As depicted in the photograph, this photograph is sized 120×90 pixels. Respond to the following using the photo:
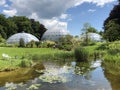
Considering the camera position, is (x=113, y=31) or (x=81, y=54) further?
(x=113, y=31)

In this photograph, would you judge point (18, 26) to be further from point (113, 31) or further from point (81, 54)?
point (81, 54)

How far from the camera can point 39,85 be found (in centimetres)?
1251

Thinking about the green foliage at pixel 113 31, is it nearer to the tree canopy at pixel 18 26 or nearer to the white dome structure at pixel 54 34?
the white dome structure at pixel 54 34

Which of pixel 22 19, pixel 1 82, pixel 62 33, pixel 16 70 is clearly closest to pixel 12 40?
pixel 62 33

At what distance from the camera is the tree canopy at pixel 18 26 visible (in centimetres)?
7819

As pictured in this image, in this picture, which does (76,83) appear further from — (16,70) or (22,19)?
(22,19)

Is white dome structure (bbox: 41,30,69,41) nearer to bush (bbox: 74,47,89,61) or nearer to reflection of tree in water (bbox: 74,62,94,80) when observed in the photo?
bush (bbox: 74,47,89,61)

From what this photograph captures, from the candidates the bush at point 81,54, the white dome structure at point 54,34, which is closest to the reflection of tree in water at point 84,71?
the bush at point 81,54

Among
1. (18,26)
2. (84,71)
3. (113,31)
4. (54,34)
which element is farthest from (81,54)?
(18,26)

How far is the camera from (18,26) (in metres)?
86.8

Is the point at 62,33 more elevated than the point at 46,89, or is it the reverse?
the point at 62,33

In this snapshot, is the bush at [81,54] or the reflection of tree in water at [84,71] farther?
the bush at [81,54]

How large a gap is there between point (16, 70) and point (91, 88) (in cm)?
795

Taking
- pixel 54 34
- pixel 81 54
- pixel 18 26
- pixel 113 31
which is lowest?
pixel 81 54
